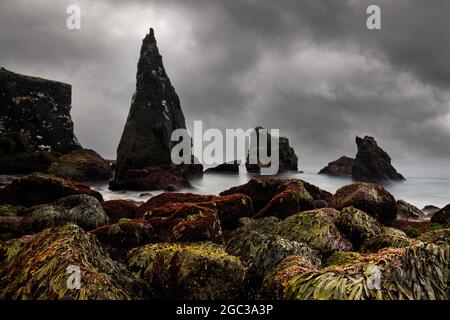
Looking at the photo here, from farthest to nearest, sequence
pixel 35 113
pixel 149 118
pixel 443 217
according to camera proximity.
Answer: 1. pixel 35 113
2. pixel 149 118
3. pixel 443 217

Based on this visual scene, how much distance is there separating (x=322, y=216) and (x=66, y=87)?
11137 cm

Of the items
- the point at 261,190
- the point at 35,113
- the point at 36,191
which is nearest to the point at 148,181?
the point at 36,191

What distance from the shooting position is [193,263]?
7258 mm

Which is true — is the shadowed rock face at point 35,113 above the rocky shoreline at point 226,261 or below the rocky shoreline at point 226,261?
above

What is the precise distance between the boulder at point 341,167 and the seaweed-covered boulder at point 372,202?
120040mm

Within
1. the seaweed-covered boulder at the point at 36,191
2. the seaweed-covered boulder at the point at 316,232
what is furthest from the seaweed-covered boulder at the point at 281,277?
the seaweed-covered boulder at the point at 36,191

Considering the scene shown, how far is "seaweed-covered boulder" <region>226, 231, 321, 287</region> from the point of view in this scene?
8188 mm

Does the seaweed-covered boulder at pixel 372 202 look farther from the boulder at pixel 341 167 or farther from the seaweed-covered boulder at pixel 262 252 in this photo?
the boulder at pixel 341 167

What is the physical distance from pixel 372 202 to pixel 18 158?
191 feet

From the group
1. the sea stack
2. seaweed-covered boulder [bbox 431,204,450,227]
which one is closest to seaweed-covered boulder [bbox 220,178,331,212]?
seaweed-covered boulder [bbox 431,204,450,227]

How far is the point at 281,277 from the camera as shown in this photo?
6742 mm

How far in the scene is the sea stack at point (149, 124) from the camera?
2554 inches

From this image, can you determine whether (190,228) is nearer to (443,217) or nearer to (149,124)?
(443,217)
